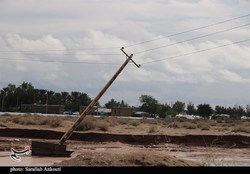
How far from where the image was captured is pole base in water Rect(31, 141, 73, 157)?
19648 mm

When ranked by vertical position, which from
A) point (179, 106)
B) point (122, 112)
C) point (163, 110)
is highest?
point (179, 106)

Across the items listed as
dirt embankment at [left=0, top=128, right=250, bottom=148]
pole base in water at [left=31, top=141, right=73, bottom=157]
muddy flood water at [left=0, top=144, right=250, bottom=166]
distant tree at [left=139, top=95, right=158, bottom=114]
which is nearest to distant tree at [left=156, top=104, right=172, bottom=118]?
distant tree at [left=139, top=95, right=158, bottom=114]

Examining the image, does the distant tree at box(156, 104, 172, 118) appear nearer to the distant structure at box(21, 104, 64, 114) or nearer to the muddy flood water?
the distant structure at box(21, 104, 64, 114)

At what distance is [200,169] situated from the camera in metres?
4.92

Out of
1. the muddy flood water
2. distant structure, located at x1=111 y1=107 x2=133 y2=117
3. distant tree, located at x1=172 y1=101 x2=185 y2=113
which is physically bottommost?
the muddy flood water

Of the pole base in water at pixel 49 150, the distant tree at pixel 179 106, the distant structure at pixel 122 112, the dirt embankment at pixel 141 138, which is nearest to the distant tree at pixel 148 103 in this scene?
the distant tree at pixel 179 106

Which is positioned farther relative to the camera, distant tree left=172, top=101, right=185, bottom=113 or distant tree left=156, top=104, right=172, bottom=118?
distant tree left=172, top=101, right=185, bottom=113

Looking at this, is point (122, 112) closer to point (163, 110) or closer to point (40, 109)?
point (40, 109)

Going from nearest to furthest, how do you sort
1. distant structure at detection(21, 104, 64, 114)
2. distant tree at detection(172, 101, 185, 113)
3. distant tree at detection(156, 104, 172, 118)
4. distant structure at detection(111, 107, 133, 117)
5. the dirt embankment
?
the dirt embankment
distant structure at detection(21, 104, 64, 114)
distant structure at detection(111, 107, 133, 117)
distant tree at detection(156, 104, 172, 118)
distant tree at detection(172, 101, 185, 113)

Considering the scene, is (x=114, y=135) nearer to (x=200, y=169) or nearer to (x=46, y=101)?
(x=200, y=169)

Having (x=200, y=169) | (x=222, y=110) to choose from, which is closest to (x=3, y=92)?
(x=200, y=169)

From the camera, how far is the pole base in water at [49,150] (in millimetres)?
19648

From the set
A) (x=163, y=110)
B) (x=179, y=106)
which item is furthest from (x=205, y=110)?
(x=179, y=106)

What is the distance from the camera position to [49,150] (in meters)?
20.2
